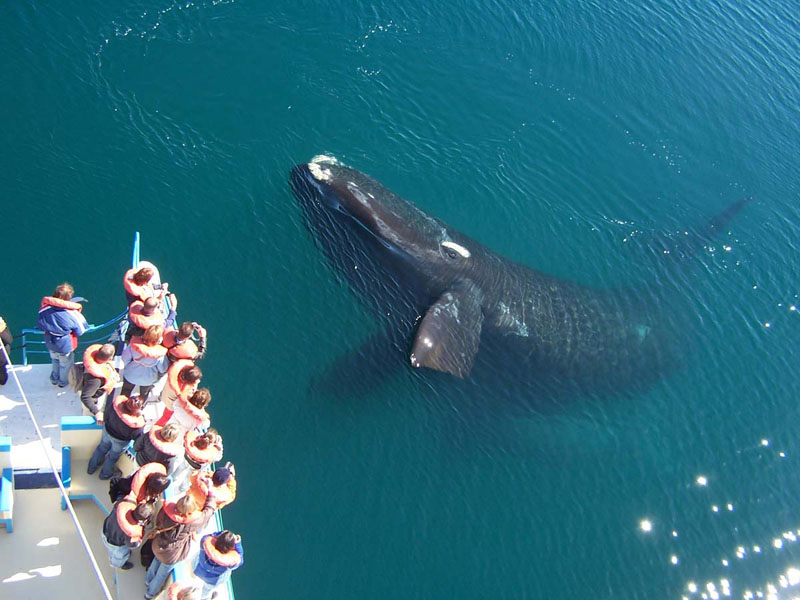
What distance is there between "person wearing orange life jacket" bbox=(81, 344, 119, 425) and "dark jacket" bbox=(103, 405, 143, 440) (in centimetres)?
88

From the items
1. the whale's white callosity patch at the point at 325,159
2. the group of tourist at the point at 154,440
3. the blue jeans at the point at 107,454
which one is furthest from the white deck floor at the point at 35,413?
the whale's white callosity patch at the point at 325,159

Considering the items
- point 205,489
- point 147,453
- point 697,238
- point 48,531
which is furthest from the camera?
point 697,238

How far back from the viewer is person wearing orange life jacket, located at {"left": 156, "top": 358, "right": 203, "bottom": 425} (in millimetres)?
14805

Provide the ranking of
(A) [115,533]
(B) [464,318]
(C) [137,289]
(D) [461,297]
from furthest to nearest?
(D) [461,297]
(B) [464,318]
(C) [137,289]
(A) [115,533]

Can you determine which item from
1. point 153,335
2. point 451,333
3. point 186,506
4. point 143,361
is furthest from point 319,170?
point 186,506

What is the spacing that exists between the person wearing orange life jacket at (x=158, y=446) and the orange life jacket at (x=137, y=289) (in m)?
3.54

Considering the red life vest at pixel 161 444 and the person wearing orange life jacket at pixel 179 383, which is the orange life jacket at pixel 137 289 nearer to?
the person wearing orange life jacket at pixel 179 383

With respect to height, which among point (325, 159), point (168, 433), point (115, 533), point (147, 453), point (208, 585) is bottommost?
point (208, 585)

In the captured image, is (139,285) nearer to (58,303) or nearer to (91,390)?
(58,303)

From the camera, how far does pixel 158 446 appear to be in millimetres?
13438

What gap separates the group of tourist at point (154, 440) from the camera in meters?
12.7

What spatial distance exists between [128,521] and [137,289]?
546 centimetres

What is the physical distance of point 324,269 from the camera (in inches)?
896

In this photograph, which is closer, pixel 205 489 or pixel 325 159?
pixel 205 489
